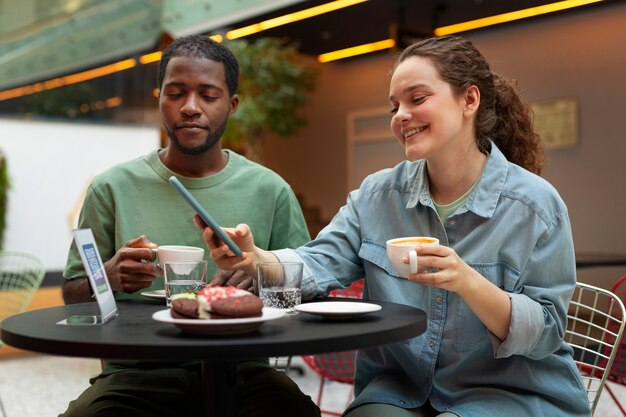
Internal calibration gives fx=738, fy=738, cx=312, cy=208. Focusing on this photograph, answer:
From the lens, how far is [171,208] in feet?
6.64

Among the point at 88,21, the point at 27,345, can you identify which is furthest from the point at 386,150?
the point at 27,345

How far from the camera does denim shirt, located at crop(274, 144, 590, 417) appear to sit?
1551 mm

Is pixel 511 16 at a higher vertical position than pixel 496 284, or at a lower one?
higher

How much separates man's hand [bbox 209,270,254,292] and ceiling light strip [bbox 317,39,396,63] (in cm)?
821

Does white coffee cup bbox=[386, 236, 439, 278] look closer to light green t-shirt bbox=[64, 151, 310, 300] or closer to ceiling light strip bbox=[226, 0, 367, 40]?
light green t-shirt bbox=[64, 151, 310, 300]

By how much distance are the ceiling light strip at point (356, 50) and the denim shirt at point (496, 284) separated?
8.11m

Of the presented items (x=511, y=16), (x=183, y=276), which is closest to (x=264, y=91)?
(x=511, y=16)

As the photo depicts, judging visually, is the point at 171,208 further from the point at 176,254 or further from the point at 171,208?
the point at 176,254

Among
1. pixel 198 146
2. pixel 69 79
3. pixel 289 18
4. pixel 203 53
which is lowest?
pixel 198 146

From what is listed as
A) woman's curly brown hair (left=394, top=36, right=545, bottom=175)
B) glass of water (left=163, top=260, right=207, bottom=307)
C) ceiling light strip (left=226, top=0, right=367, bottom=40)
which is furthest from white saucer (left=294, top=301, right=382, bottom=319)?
ceiling light strip (left=226, top=0, right=367, bottom=40)

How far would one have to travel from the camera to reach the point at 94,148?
269 inches

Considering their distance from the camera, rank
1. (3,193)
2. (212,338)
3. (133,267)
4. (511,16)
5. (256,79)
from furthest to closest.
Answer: (511,16) → (256,79) → (3,193) → (133,267) → (212,338)

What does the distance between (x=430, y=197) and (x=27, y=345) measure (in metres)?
0.94

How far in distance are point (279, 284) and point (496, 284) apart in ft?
1.57
